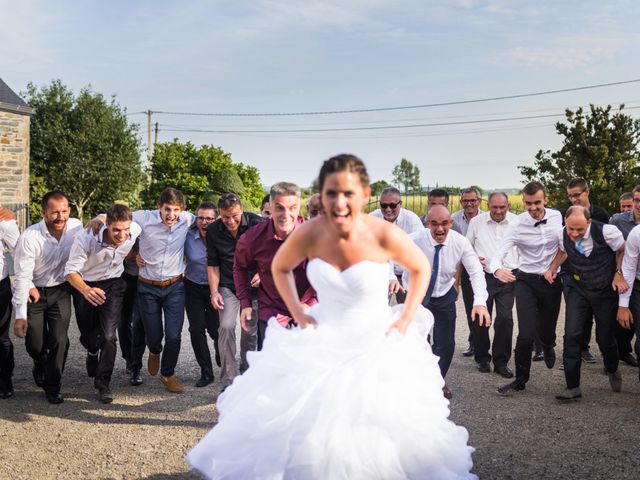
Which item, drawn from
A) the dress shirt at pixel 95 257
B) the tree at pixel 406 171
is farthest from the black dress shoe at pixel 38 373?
the tree at pixel 406 171

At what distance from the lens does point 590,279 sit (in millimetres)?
6586

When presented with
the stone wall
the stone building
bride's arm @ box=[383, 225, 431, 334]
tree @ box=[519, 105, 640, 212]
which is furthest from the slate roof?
bride's arm @ box=[383, 225, 431, 334]

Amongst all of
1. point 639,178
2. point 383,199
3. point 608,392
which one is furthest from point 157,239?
point 639,178

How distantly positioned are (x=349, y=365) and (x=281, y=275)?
714 millimetres

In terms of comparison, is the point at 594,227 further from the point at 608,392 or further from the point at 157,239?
the point at 157,239

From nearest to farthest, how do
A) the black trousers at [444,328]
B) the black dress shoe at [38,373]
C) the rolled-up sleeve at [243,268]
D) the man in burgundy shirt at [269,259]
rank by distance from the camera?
the man in burgundy shirt at [269,259], the rolled-up sleeve at [243,268], the black trousers at [444,328], the black dress shoe at [38,373]

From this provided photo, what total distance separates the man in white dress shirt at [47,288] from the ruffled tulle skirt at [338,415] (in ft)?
10.7

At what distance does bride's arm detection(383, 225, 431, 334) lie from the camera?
12.5ft

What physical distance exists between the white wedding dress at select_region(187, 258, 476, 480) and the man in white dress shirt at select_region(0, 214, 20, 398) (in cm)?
370

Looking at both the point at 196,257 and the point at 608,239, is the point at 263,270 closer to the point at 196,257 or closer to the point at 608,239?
the point at 196,257

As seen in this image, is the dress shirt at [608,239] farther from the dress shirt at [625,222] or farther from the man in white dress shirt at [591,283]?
the dress shirt at [625,222]

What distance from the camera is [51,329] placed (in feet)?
22.0

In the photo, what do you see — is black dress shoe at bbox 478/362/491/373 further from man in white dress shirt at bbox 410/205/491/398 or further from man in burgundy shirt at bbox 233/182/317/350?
man in burgundy shirt at bbox 233/182/317/350

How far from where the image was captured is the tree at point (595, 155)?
21.7 m
